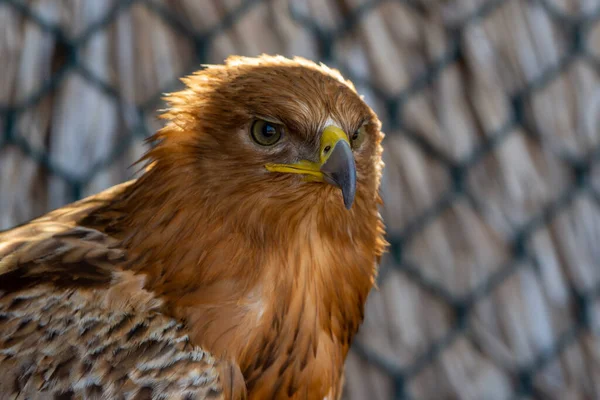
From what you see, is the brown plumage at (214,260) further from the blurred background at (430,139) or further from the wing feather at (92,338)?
the blurred background at (430,139)

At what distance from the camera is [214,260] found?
3.64 ft

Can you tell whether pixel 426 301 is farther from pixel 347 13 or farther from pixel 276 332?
pixel 276 332

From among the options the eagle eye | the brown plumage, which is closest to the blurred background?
the brown plumage

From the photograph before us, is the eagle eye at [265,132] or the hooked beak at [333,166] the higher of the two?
the eagle eye at [265,132]

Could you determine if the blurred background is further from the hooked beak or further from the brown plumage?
the hooked beak

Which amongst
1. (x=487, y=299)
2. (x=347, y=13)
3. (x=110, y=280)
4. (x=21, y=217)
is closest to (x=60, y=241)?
(x=110, y=280)

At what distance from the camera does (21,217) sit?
190cm

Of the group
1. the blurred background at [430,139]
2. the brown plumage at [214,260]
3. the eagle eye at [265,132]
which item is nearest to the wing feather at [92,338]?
the brown plumage at [214,260]

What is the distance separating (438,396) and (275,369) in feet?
3.62

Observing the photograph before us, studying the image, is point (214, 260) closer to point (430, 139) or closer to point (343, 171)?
point (343, 171)

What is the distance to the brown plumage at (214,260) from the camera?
1.04 meters

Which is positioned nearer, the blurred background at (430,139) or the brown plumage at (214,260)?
the brown plumage at (214,260)

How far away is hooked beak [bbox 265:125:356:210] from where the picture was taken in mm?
1032

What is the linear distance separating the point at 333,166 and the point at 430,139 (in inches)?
41.2
